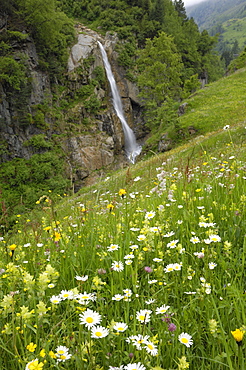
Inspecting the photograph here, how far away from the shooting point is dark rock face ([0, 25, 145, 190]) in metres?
29.4

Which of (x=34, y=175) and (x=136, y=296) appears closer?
(x=136, y=296)

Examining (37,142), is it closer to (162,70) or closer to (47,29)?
(47,29)

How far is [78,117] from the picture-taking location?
37.2 metres

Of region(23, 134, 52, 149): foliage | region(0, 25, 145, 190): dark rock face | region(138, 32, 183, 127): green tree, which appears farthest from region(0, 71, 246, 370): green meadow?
region(0, 25, 145, 190): dark rock face

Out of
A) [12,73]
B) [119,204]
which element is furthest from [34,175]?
[119,204]

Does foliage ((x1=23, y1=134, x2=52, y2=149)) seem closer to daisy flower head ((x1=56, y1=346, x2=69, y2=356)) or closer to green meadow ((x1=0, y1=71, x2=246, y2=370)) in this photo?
green meadow ((x1=0, y1=71, x2=246, y2=370))

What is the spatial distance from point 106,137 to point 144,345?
124ft

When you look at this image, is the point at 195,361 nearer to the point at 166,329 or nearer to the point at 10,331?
the point at 166,329

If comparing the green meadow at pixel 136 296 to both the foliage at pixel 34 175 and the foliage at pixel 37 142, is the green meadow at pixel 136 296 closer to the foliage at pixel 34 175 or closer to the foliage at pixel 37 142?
the foliage at pixel 34 175

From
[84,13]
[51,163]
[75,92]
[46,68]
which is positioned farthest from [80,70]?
[84,13]

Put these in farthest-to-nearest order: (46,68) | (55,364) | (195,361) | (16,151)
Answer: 1. (46,68)
2. (16,151)
3. (195,361)
4. (55,364)

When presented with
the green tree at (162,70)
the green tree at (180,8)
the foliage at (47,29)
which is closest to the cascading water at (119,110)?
the foliage at (47,29)

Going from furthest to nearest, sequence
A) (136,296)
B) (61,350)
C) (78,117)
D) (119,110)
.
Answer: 1. (119,110)
2. (78,117)
3. (136,296)
4. (61,350)

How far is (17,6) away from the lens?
31.7 meters
